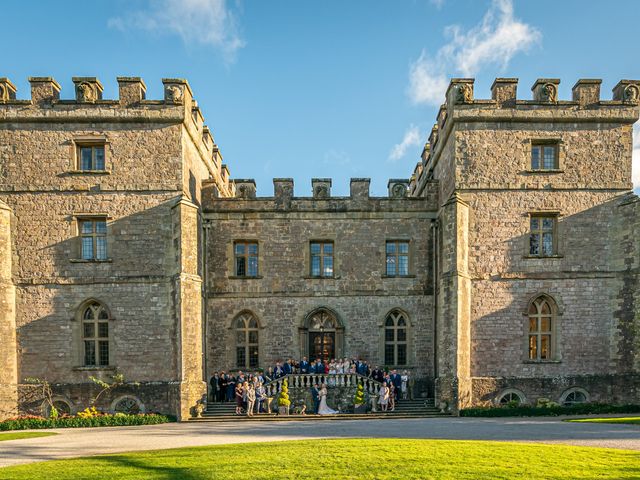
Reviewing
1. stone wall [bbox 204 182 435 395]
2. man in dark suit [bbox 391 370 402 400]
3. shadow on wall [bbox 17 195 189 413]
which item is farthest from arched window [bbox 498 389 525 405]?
shadow on wall [bbox 17 195 189 413]

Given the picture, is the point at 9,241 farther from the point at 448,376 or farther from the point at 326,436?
the point at 448,376

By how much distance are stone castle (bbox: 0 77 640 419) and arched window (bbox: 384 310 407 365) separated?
183 centimetres

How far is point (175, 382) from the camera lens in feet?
64.5

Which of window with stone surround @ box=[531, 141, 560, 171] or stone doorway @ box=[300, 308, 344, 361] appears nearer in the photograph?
window with stone surround @ box=[531, 141, 560, 171]

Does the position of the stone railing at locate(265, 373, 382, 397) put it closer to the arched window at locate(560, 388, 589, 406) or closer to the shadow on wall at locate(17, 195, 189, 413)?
the shadow on wall at locate(17, 195, 189, 413)

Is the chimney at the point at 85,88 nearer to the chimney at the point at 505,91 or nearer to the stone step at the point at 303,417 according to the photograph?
the stone step at the point at 303,417

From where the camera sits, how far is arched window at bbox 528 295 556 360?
68.8 feet

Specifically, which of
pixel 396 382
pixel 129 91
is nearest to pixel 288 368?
pixel 396 382

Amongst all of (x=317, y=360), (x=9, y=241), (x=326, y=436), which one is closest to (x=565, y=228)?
(x=317, y=360)

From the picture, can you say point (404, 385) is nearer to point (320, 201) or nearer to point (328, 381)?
point (328, 381)

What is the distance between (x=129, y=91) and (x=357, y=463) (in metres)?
17.5

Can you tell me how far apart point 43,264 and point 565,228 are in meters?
22.3

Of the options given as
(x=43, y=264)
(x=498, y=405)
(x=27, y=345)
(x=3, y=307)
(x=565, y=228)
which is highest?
(x=565, y=228)

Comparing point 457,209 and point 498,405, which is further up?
point 457,209
